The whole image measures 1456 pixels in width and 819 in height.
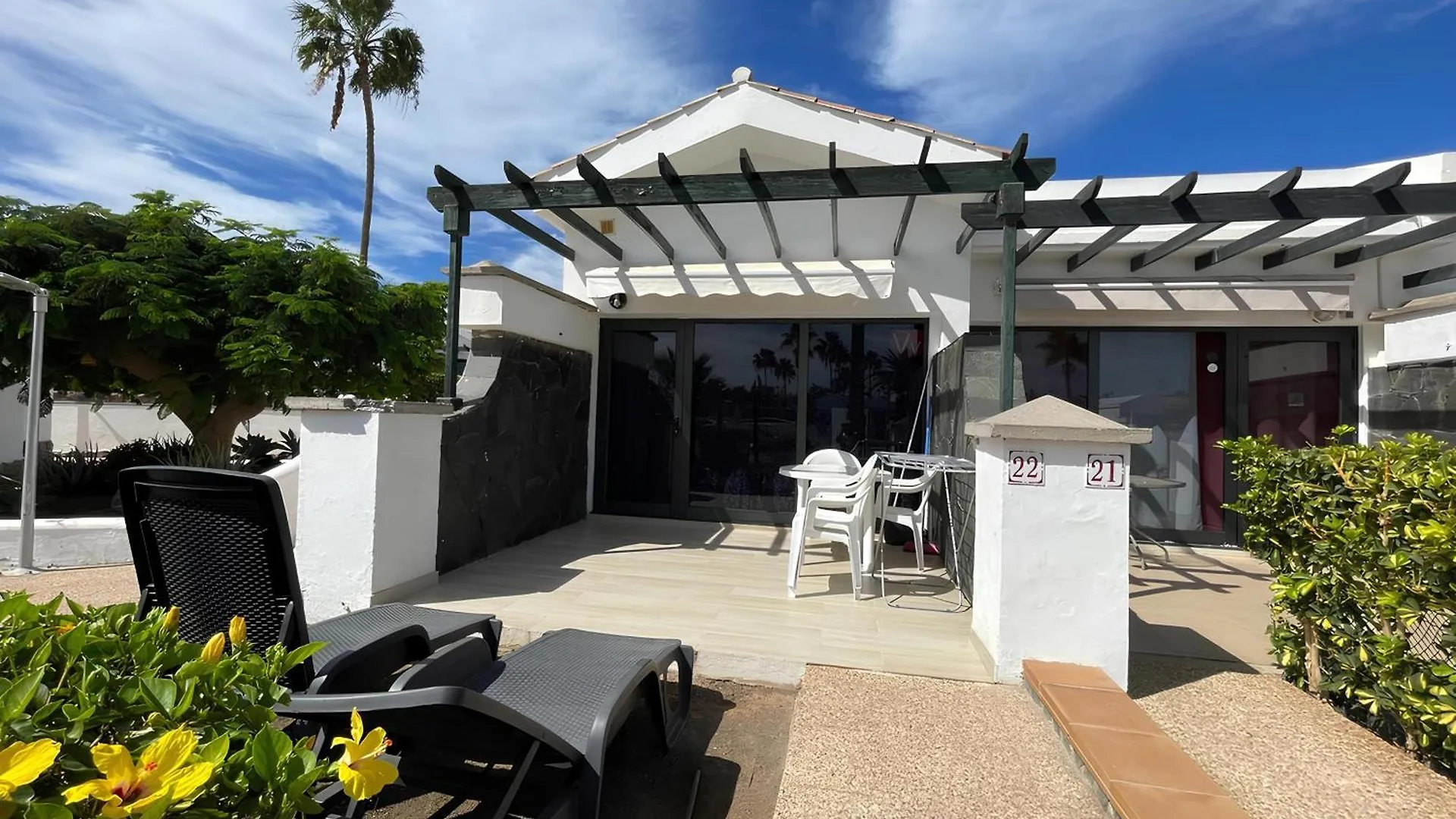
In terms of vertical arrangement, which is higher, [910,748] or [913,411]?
[913,411]

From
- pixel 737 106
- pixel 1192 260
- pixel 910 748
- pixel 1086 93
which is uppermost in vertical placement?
pixel 1086 93

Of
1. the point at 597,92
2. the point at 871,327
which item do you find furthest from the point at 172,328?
the point at 871,327

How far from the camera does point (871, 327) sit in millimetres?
8719

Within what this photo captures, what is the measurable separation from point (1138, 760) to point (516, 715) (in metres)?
2.55

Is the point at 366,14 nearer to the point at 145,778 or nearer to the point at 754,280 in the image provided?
the point at 754,280

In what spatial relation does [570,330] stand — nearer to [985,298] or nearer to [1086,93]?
[985,298]

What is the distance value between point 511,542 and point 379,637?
163 inches

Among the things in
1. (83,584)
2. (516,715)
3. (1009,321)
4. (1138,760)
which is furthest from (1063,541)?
(83,584)

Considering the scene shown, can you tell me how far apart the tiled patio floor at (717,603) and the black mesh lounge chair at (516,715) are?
1.14m

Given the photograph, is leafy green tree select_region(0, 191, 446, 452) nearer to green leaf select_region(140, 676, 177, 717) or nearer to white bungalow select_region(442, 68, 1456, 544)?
white bungalow select_region(442, 68, 1456, 544)

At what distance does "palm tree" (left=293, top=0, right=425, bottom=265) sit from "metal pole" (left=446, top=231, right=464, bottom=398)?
16906 mm

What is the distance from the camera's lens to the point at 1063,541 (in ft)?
11.5

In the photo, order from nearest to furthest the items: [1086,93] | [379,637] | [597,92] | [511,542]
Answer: [379,637] < [511,542] < [1086,93] < [597,92]

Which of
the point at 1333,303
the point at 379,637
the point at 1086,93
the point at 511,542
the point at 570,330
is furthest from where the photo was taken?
the point at 1086,93
